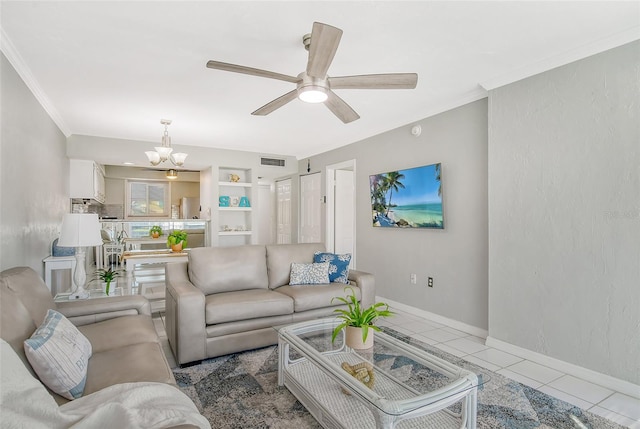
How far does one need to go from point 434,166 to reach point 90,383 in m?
3.53

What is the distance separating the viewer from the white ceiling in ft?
6.73

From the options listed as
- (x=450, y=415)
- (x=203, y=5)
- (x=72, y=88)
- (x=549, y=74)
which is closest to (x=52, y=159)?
(x=72, y=88)

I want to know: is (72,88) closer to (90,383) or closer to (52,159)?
(52,159)

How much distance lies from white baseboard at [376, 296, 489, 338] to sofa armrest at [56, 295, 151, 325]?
2.97 metres

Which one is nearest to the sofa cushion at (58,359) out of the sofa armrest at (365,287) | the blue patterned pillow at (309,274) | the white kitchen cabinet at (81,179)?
the blue patterned pillow at (309,274)

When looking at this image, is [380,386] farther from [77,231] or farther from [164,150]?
[164,150]

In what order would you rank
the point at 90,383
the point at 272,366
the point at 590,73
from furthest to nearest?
the point at 272,366, the point at 590,73, the point at 90,383

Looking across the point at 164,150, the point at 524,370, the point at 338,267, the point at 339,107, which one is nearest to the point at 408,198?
the point at 338,267

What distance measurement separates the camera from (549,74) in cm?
274

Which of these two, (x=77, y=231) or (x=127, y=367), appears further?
(x=77, y=231)

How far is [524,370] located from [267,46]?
318 centimetres

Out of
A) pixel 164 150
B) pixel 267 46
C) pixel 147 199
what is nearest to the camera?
pixel 267 46

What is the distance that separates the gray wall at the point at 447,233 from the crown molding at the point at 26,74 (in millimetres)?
3817

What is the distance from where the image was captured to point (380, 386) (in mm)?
1709
